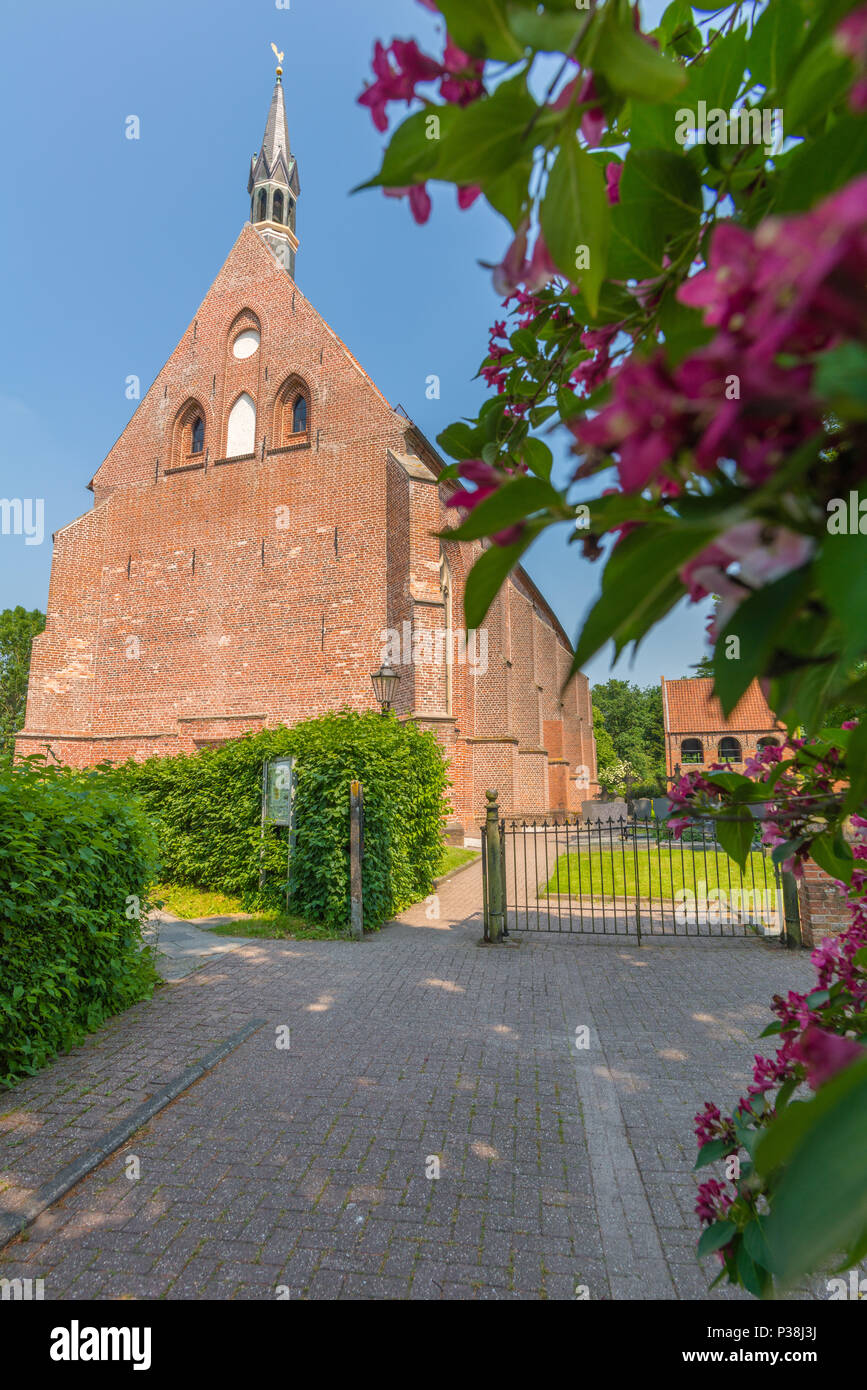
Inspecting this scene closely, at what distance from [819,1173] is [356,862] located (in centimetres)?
829

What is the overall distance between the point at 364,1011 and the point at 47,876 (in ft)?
8.88

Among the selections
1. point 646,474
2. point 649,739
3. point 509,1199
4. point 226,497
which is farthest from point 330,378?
point 649,739

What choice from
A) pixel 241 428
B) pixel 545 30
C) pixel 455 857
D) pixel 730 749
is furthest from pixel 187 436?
pixel 730 749

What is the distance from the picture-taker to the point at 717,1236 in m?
1.19

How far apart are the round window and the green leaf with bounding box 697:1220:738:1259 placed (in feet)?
69.2

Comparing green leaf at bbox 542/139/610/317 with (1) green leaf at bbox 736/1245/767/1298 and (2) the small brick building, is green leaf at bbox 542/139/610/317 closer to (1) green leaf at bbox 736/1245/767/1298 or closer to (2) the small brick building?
(1) green leaf at bbox 736/1245/767/1298

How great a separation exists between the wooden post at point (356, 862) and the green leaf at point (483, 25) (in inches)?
319

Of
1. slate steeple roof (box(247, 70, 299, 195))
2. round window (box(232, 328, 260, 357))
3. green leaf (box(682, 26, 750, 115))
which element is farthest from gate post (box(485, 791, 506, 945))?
slate steeple roof (box(247, 70, 299, 195))

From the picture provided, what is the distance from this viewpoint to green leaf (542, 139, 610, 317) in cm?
58

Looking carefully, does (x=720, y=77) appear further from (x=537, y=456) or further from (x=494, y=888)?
(x=494, y=888)

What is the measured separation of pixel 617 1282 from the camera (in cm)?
261

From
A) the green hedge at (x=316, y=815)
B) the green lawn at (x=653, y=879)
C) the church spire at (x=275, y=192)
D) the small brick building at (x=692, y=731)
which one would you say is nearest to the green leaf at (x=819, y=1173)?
the green hedge at (x=316, y=815)

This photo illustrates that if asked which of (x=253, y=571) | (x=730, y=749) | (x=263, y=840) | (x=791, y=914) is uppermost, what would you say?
(x=253, y=571)

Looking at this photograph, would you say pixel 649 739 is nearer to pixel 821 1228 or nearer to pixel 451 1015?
pixel 451 1015
